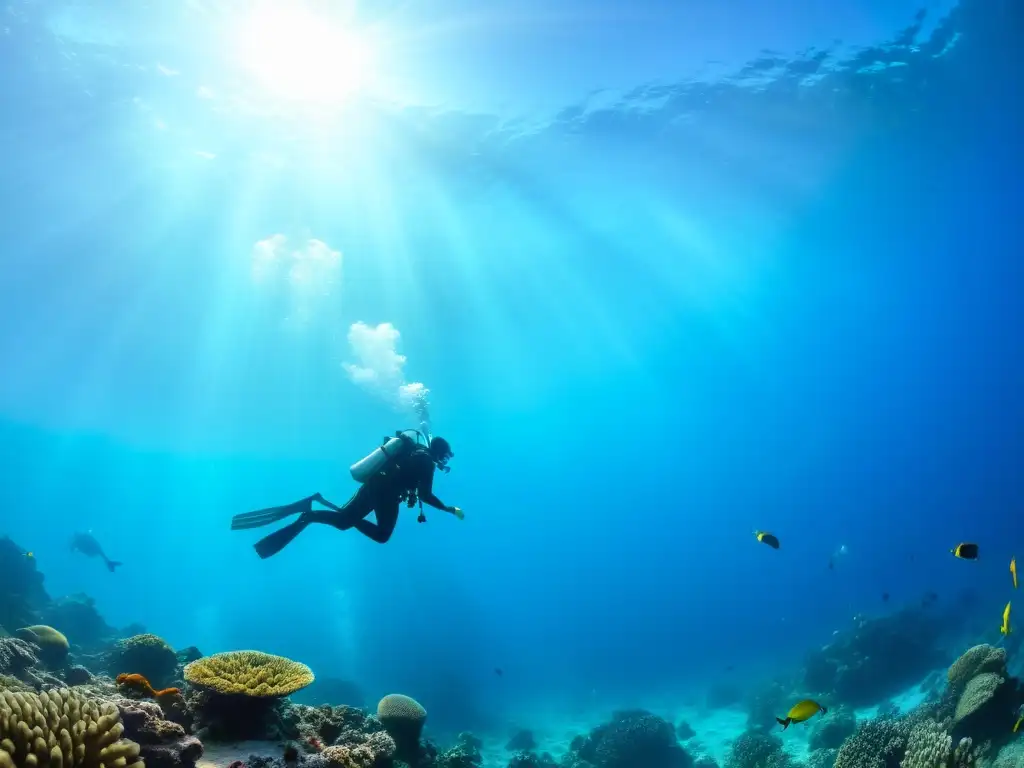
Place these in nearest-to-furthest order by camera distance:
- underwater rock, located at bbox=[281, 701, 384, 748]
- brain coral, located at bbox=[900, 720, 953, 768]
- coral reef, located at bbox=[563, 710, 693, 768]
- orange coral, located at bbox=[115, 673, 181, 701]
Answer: orange coral, located at bbox=[115, 673, 181, 701] < underwater rock, located at bbox=[281, 701, 384, 748] < brain coral, located at bbox=[900, 720, 953, 768] < coral reef, located at bbox=[563, 710, 693, 768]

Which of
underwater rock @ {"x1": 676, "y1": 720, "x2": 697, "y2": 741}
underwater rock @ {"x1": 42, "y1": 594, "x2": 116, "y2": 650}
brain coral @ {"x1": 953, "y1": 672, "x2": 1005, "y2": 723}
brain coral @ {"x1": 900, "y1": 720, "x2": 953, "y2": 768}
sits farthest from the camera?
underwater rock @ {"x1": 676, "y1": 720, "x2": 697, "y2": 741}

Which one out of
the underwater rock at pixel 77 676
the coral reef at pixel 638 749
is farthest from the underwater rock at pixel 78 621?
the coral reef at pixel 638 749

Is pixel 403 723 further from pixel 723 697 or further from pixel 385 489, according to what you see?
pixel 723 697

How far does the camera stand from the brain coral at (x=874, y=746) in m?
8.26

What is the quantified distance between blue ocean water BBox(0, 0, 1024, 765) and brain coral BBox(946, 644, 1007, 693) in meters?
16.3

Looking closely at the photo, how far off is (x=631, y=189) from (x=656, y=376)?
5562 centimetres

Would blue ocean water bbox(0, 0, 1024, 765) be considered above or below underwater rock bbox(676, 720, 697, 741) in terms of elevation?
above

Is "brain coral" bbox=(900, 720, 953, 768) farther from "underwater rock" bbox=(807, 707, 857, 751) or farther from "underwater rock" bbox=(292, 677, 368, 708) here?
"underwater rock" bbox=(292, 677, 368, 708)

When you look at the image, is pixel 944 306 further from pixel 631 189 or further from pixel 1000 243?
pixel 631 189

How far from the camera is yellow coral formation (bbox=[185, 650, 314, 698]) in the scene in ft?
18.2

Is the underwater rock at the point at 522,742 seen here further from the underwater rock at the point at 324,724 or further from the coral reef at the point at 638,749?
the underwater rock at the point at 324,724

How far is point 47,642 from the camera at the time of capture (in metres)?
10.8

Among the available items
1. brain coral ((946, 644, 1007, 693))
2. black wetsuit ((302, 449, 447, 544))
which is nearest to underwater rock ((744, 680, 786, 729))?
brain coral ((946, 644, 1007, 693))

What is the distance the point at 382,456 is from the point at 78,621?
23767 millimetres
